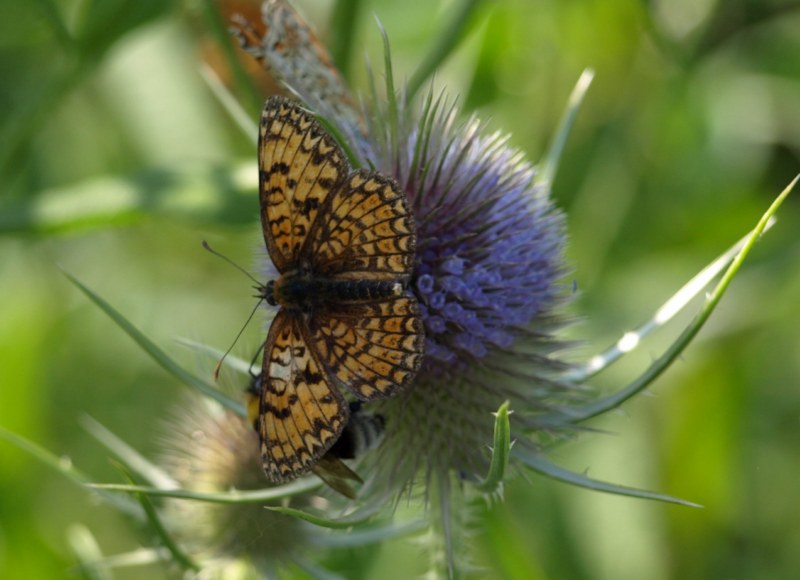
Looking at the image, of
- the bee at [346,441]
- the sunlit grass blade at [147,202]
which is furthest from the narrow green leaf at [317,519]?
the sunlit grass blade at [147,202]

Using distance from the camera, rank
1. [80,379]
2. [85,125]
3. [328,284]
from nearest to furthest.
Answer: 1. [328,284]
2. [80,379]
3. [85,125]

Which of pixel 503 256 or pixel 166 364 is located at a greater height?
pixel 503 256

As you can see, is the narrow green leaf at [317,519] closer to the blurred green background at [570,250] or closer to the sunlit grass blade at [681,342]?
the sunlit grass blade at [681,342]

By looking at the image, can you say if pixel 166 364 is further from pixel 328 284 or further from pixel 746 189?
pixel 746 189

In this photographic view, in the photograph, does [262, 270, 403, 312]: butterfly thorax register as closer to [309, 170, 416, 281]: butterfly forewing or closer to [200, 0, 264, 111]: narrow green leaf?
[309, 170, 416, 281]: butterfly forewing

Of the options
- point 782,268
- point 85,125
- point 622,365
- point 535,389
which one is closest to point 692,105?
point 782,268

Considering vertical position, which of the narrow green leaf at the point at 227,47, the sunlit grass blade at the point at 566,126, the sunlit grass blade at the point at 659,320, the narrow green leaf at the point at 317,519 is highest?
the sunlit grass blade at the point at 566,126
